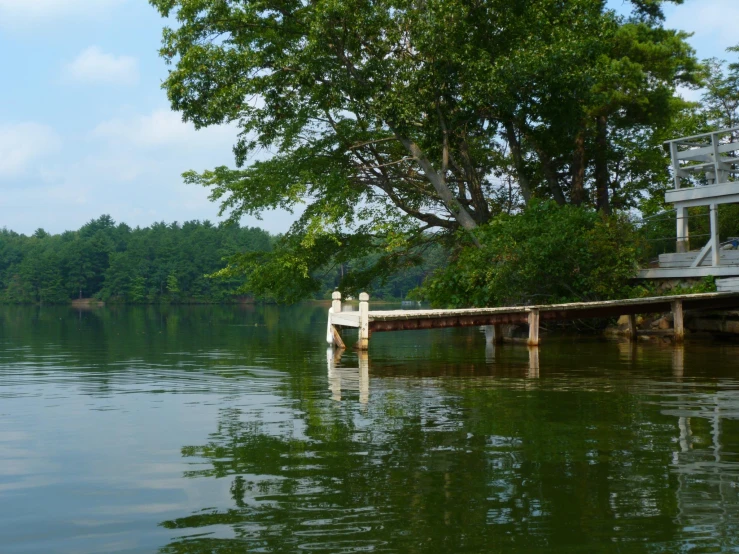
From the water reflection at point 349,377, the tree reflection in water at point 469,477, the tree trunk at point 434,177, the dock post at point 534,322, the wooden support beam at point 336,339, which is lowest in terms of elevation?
the tree reflection in water at point 469,477

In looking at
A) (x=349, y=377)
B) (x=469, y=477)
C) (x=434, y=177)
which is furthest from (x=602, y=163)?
(x=469, y=477)

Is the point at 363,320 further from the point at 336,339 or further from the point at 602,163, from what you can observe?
the point at 602,163

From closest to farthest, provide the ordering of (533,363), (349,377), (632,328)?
(349,377) < (533,363) < (632,328)

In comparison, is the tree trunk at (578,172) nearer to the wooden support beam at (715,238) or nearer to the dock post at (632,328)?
the dock post at (632,328)

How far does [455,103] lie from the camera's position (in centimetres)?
2666

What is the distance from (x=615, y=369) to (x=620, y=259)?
29.5 ft

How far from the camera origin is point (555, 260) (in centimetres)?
2430

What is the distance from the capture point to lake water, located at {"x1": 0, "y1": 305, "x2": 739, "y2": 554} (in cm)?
557

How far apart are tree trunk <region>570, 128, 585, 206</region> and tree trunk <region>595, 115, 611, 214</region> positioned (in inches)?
22.2

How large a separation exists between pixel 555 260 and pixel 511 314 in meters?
3.86

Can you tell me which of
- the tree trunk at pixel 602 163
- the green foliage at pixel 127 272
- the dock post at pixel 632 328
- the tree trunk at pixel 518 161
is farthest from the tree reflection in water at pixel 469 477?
the green foliage at pixel 127 272

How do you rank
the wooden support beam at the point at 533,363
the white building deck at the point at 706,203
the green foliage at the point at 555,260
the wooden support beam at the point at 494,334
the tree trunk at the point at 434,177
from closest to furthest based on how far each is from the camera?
the wooden support beam at the point at 533,363 → the white building deck at the point at 706,203 → the wooden support beam at the point at 494,334 → the green foliage at the point at 555,260 → the tree trunk at the point at 434,177

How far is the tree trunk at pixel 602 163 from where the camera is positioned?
30.8m

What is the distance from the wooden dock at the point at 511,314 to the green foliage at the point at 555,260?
143 cm
